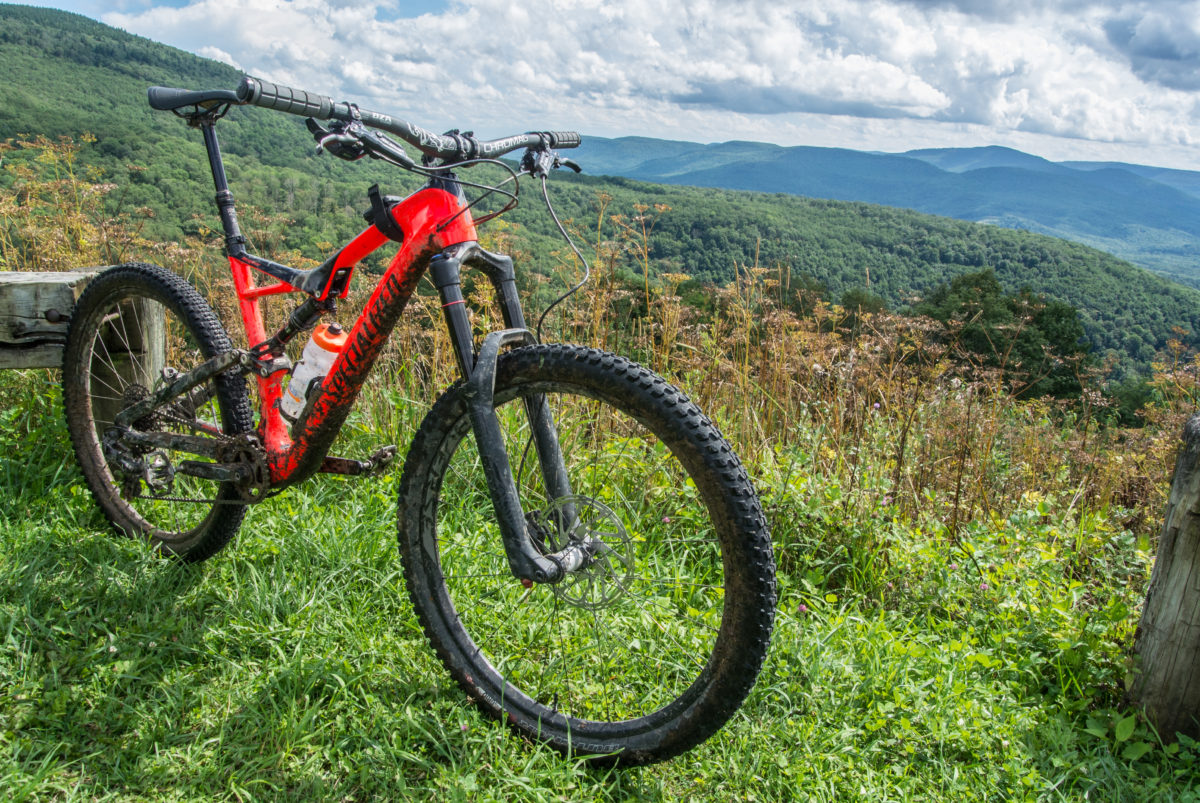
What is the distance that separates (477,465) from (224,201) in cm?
137

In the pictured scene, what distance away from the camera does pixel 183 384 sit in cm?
234

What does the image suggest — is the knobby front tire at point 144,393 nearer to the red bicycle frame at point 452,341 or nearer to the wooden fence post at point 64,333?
the wooden fence post at point 64,333

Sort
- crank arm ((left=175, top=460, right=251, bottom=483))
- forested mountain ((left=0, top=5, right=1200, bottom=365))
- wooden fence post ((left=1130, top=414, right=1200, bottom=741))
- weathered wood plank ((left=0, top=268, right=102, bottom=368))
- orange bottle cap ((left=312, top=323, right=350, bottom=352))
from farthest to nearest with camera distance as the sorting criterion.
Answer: forested mountain ((left=0, top=5, right=1200, bottom=365))
weathered wood plank ((left=0, top=268, right=102, bottom=368))
crank arm ((left=175, top=460, right=251, bottom=483))
orange bottle cap ((left=312, top=323, right=350, bottom=352))
wooden fence post ((left=1130, top=414, right=1200, bottom=741))

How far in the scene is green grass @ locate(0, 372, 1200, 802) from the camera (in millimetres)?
1706

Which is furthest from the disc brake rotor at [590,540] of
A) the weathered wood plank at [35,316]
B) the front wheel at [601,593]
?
the weathered wood plank at [35,316]

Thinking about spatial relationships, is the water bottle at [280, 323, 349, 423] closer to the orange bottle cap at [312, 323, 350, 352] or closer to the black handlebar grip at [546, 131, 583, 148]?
the orange bottle cap at [312, 323, 350, 352]

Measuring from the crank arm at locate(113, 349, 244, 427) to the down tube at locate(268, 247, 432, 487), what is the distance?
0.37m

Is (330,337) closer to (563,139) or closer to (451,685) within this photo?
(563,139)

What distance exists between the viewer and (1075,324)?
738 inches

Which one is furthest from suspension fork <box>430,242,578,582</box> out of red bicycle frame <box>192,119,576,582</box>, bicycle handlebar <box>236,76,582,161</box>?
bicycle handlebar <box>236,76,582,161</box>

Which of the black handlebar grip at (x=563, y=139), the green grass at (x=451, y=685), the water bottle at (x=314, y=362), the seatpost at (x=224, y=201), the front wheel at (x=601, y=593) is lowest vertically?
the green grass at (x=451, y=685)

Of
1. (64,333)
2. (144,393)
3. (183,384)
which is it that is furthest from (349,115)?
(64,333)

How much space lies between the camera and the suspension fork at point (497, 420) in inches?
64.1

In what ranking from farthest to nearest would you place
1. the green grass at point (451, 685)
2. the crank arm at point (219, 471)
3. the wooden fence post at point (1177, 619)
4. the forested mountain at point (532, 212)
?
the forested mountain at point (532, 212), the crank arm at point (219, 471), the wooden fence post at point (1177, 619), the green grass at point (451, 685)
